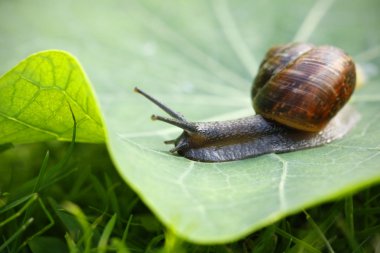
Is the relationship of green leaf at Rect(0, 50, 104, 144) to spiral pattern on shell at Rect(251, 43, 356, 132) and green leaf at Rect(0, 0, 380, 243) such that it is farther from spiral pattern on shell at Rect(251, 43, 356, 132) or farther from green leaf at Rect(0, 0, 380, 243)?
spiral pattern on shell at Rect(251, 43, 356, 132)

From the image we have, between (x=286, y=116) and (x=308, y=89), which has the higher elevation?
(x=308, y=89)

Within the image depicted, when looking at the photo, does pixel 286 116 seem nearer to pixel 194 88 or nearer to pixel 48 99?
pixel 194 88

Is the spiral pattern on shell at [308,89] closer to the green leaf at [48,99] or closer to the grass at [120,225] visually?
the grass at [120,225]

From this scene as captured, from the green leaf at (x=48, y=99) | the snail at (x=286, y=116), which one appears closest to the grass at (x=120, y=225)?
the green leaf at (x=48, y=99)

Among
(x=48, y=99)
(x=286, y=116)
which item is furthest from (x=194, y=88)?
(x=48, y=99)

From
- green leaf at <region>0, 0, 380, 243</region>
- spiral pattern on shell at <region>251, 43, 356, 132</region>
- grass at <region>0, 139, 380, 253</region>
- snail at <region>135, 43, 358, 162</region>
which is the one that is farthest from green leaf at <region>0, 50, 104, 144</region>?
spiral pattern on shell at <region>251, 43, 356, 132</region>

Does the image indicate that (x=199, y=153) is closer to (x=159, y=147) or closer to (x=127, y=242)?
(x=159, y=147)
